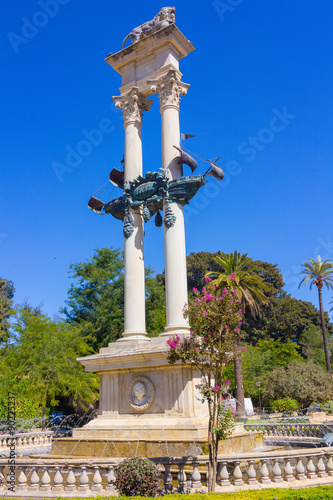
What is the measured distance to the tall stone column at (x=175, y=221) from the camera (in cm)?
1551

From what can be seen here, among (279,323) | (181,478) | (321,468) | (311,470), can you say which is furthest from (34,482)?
(279,323)

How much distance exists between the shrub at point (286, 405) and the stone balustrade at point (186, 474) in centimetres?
2912

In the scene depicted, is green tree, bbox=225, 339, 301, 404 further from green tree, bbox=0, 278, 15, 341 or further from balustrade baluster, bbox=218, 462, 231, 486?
balustrade baluster, bbox=218, 462, 231, 486

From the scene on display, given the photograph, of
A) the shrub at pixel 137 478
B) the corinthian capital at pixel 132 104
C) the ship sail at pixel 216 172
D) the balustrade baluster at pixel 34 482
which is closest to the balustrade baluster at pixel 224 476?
the shrub at pixel 137 478

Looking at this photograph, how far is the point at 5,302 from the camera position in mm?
60312

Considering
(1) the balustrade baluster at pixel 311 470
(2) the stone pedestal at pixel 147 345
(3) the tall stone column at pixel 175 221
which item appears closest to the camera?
(1) the balustrade baluster at pixel 311 470

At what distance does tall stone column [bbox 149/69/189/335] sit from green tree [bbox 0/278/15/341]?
38183 mm

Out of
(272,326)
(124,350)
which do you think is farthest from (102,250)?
(272,326)

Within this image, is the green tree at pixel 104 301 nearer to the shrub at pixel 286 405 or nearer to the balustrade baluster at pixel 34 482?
the shrub at pixel 286 405

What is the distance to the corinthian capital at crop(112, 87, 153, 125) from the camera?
1921 cm

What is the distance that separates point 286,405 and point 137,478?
3314 centimetres

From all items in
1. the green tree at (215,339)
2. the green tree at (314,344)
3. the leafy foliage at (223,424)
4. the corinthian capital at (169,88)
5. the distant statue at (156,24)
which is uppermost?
the distant statue at (156,24)

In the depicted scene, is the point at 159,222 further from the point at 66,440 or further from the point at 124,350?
the point at 66,440

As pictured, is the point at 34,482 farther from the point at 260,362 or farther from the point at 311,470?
the point at 260,362
